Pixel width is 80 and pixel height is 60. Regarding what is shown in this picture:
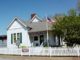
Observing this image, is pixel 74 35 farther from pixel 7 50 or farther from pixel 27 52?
pixel 7 50

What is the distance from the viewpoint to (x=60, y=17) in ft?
108

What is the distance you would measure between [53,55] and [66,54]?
5.80ft

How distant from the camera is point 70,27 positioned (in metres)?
30.5

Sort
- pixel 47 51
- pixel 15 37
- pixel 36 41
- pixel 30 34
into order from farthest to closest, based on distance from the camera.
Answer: pixel 15 37 < pixel 30 34 < pixel 36 41 < pixel 47 51

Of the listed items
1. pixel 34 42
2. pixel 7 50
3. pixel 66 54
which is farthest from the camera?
pixel 34 42

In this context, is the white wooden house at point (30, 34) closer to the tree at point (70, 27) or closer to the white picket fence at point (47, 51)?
the tree at point (70, 27)

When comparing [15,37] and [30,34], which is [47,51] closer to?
[30,34]

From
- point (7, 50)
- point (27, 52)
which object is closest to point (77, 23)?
point (27, 52)

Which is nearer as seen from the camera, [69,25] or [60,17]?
[69,25]

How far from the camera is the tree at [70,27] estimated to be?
30.2 metres

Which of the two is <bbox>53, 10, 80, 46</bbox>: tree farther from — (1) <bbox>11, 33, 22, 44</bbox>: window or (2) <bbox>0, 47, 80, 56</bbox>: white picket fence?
(1) <bbox>11, 33, 22, 44</bbox>: window

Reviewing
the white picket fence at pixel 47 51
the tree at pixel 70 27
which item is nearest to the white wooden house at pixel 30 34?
the tree at pixel 70 27

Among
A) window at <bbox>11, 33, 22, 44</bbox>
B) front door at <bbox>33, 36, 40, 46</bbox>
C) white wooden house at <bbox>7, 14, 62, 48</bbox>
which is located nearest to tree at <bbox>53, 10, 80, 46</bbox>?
white wooden house at <bbox>7, 14, 62, 48</bbox>

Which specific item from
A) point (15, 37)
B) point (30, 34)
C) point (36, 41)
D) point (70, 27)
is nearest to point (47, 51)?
point (70, 27)
